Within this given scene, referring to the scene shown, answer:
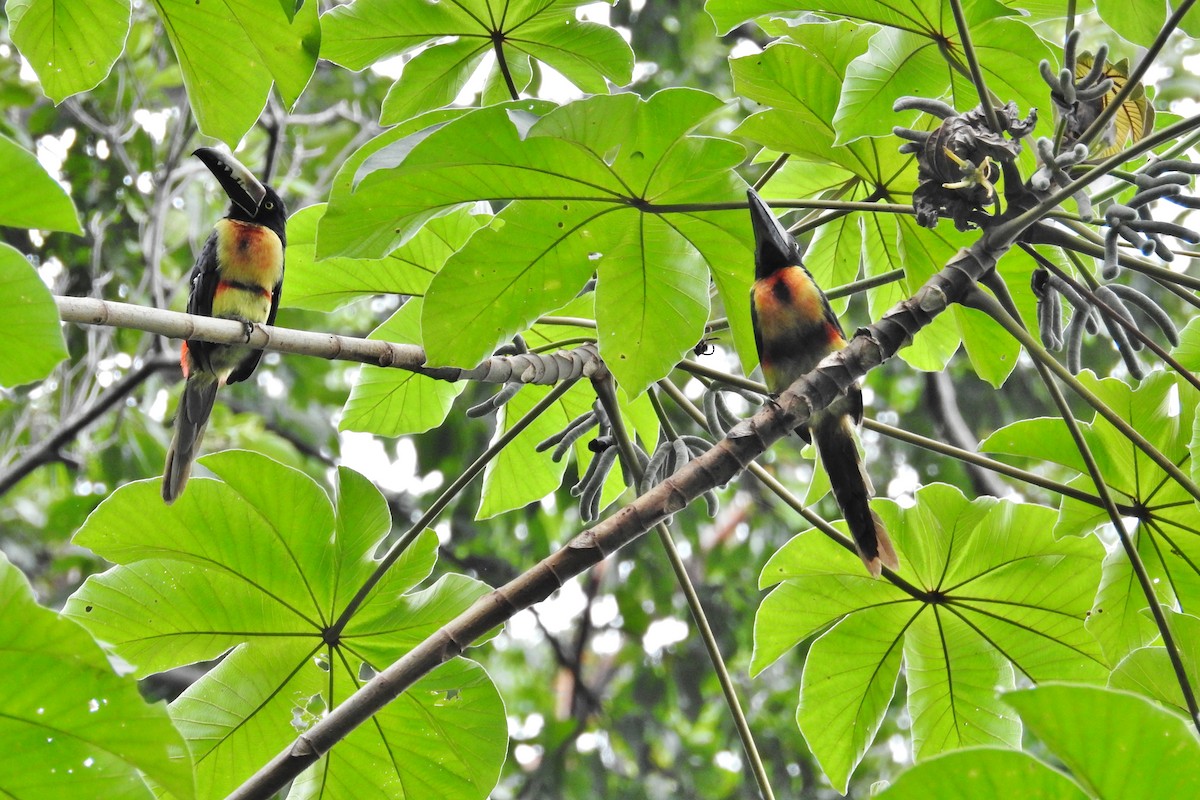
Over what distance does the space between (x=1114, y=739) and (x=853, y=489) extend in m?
1.09

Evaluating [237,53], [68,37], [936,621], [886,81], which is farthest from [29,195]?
[936,621]

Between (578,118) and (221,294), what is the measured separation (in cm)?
193

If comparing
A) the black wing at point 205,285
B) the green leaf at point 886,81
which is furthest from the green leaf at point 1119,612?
the black wing at point 205,285

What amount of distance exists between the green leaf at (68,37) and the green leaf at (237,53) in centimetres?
11

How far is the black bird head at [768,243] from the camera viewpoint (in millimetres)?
1912

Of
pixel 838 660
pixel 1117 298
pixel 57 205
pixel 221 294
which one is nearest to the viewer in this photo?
pixel 57 205

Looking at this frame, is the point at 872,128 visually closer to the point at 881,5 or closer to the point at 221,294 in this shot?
the point at 881,5

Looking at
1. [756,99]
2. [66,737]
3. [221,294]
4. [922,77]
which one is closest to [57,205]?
[66,737]

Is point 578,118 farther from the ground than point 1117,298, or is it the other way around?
point 578,118

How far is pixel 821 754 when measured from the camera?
2.24m

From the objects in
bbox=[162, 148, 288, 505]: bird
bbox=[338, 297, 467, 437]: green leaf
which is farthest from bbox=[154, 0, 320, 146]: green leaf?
bbox=[162, 148, 288, 505]: bird

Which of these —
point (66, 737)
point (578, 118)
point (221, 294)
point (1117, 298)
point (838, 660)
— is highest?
point (221, 294)

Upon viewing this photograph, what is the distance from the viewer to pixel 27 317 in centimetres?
122

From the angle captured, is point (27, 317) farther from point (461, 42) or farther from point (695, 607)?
point (461, 42)
